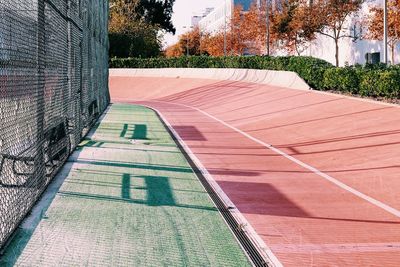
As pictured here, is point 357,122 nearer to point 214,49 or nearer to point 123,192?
point 123,192

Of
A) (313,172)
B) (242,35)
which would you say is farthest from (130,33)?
(313,172)

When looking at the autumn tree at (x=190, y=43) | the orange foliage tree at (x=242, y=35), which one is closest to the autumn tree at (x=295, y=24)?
the orange foliage tree at (x=242, y=35)

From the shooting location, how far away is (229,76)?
140 ft

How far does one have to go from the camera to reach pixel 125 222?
23.6ft

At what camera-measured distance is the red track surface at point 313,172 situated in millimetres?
6699

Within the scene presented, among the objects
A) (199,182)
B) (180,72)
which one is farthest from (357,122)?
(180,72)

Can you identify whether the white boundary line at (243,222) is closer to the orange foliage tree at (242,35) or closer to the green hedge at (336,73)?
the green hedge at (336,73)

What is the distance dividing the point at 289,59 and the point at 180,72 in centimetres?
1863

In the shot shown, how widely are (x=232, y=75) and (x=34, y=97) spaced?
3437 centimetres

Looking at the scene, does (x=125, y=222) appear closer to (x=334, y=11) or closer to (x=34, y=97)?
(x=34, y=97)

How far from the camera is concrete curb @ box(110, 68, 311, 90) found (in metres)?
30.3

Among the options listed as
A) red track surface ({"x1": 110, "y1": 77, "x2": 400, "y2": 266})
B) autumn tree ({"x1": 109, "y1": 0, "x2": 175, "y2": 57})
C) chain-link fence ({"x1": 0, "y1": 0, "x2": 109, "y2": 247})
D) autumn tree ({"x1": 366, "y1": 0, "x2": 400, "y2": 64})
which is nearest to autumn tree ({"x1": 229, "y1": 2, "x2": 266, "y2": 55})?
autumn tree ({"x1": 109, "y1": 0, "x2": 175, "y2": 57})

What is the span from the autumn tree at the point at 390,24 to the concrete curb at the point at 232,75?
28.0 feet

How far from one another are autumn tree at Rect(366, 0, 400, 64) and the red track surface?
14.7 metres
